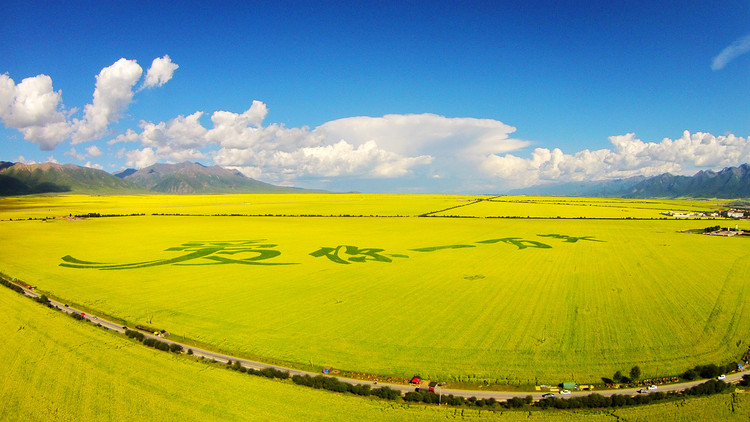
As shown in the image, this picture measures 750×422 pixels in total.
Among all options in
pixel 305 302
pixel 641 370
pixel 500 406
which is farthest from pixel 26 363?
pixel 641 370

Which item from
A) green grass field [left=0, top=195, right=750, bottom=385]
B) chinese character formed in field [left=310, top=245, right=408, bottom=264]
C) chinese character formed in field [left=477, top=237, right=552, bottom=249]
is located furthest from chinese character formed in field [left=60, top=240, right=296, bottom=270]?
chinese character formed in field [left=477, top=237, right=552, bottom=249]

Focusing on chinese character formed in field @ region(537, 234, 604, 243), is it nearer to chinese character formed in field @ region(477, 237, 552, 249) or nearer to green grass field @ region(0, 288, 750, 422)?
chinese character formed in field @ region(477, 237, 552, 249)

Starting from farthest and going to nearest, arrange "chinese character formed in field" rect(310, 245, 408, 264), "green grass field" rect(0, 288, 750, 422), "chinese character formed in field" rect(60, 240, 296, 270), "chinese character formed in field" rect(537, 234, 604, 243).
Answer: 1. "chinese character formed in field" rect(537, 234, 604, 243)
2. "chinese character formed in field" rect(310, 245, 408, 264)
3. "chinese character formed in field" rect(60, 240, 296, 270)
4. "green grass field" rect(0, 288, 750, 422)

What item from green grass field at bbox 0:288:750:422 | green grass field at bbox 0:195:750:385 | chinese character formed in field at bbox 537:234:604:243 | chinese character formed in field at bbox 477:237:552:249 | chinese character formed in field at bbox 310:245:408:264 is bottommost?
green grass field at bbox 0:288:750:422

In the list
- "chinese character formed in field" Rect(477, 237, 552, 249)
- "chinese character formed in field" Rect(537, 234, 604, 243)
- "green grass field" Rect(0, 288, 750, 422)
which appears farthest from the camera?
"chinese character formed in field" Rect(537, 234, 604, 243)

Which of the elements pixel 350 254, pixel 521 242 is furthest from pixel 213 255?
pixel 521 242

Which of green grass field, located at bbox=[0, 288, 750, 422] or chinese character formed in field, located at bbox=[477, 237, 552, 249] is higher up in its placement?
chinese character formed in field, located at bbox=[477, 237, 552, 249]
